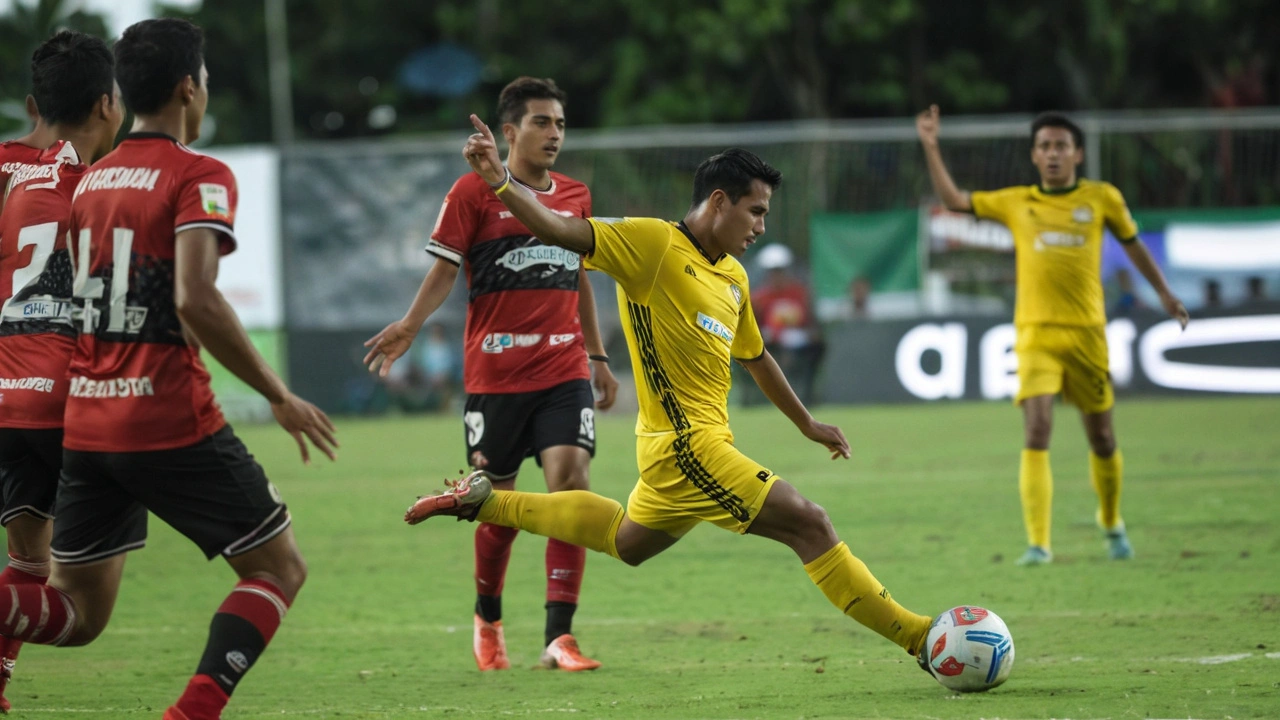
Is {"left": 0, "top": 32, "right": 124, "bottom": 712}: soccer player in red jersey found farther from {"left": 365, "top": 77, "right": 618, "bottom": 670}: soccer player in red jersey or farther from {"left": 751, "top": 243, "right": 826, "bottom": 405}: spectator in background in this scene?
{"left": 751, "top": 243, "right": 826, "bottom": 405}: spectator in background

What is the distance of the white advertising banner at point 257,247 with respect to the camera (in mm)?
22234

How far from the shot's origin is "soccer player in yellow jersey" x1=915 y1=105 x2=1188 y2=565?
9320mm

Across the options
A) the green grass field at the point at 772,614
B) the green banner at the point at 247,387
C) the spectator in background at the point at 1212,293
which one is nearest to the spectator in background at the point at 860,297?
the spectator in background at the point at 1212,293

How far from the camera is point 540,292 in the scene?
23.7 feet

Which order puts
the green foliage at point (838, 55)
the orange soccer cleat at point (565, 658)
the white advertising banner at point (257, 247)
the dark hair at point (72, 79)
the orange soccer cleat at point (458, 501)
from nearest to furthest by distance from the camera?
1. the dark hair at point (72, 79)
2. the orange soccer cleat at point (458, 501)
3. the orange soccer cleat at point (565, 658)
4. the white advertising banner at point (257, 247)
5. the green foliage at point (838, 55)

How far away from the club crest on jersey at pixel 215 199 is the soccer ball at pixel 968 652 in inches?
116

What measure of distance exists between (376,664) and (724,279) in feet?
7.89

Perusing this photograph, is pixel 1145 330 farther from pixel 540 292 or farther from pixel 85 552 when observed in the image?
pixel 85 552

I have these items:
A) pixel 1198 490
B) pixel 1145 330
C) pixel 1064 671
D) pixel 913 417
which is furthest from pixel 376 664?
pixel 1145 330

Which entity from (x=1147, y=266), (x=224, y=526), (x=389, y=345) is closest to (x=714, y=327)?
(x=389, y=345)

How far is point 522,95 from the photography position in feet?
23.7

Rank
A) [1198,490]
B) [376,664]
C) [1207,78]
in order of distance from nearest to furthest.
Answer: [376,664], [1198,490], [1207,78]

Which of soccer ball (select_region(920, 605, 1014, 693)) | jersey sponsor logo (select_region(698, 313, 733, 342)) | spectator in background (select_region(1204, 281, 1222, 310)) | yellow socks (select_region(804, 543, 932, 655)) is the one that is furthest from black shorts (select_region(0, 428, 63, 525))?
spectator in background (select_region(1204, 281, 1222, 310))

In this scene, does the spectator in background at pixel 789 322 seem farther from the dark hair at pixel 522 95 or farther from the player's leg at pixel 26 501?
the player's leg at pixel 26 501
